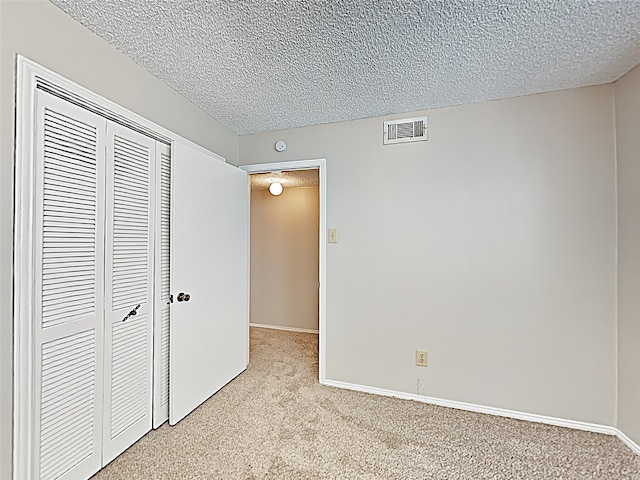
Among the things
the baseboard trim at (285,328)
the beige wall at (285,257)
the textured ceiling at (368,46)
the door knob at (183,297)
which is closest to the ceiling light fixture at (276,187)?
the beige wall at (285,257)

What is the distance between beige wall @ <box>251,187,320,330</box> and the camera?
459 cm

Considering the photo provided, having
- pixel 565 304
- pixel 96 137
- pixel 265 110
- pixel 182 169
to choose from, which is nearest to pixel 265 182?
pixel 265 110

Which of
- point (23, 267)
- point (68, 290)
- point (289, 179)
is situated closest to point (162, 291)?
point (68, 290)

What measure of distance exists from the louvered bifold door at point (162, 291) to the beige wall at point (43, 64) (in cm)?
39

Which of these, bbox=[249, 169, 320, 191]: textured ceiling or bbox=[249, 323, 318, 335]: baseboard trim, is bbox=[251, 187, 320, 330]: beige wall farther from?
bbox=[249, 169, 320, 191]: textured ceiling

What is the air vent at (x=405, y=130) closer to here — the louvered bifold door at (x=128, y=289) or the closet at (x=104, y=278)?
the closet at (x=104, y=278)

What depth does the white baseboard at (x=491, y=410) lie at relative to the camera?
2055 millimetres

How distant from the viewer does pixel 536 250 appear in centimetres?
219

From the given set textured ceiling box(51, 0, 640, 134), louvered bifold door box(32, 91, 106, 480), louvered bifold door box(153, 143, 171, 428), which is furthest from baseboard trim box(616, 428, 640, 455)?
louvered bifold door box(32, 91, 106, 480)

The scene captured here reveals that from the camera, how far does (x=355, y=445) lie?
188 centimetres

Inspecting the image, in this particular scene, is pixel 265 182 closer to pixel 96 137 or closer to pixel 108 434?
pixel 96 137

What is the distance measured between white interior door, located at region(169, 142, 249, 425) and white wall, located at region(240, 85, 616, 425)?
0.85 metres

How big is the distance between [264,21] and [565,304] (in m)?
2.54

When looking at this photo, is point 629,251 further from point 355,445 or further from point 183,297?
point 183,297
